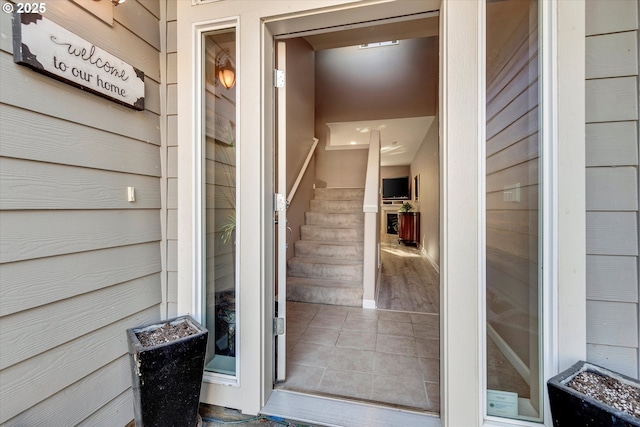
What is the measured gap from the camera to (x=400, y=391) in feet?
4.89

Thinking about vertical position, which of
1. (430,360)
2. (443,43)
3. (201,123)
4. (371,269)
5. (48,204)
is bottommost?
(430,360)

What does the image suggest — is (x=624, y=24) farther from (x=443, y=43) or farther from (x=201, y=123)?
(x=201, y=123)

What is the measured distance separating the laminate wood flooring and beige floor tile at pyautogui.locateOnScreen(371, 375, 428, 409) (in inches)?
29.8

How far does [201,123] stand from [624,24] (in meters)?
1.87

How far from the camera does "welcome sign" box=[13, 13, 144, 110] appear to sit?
2.90 ft

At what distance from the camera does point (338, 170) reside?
16.5 ft

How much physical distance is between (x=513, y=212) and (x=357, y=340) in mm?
1471

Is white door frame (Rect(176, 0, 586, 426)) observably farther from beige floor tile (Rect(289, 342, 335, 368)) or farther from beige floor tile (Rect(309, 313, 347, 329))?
beige floor tile (Rect(309, 313, 347, 329))

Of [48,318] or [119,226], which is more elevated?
[119,226]

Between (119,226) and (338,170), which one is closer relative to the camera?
(119,226)

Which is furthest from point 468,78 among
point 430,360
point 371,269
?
point 371,269

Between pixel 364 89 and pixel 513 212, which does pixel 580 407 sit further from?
pixel 364 89

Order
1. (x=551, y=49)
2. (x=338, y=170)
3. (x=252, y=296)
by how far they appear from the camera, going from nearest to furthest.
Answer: (x=551, y=49), (x=252, y=296), (x=338, y=170)

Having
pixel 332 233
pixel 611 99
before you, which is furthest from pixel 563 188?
pixel 332 233
